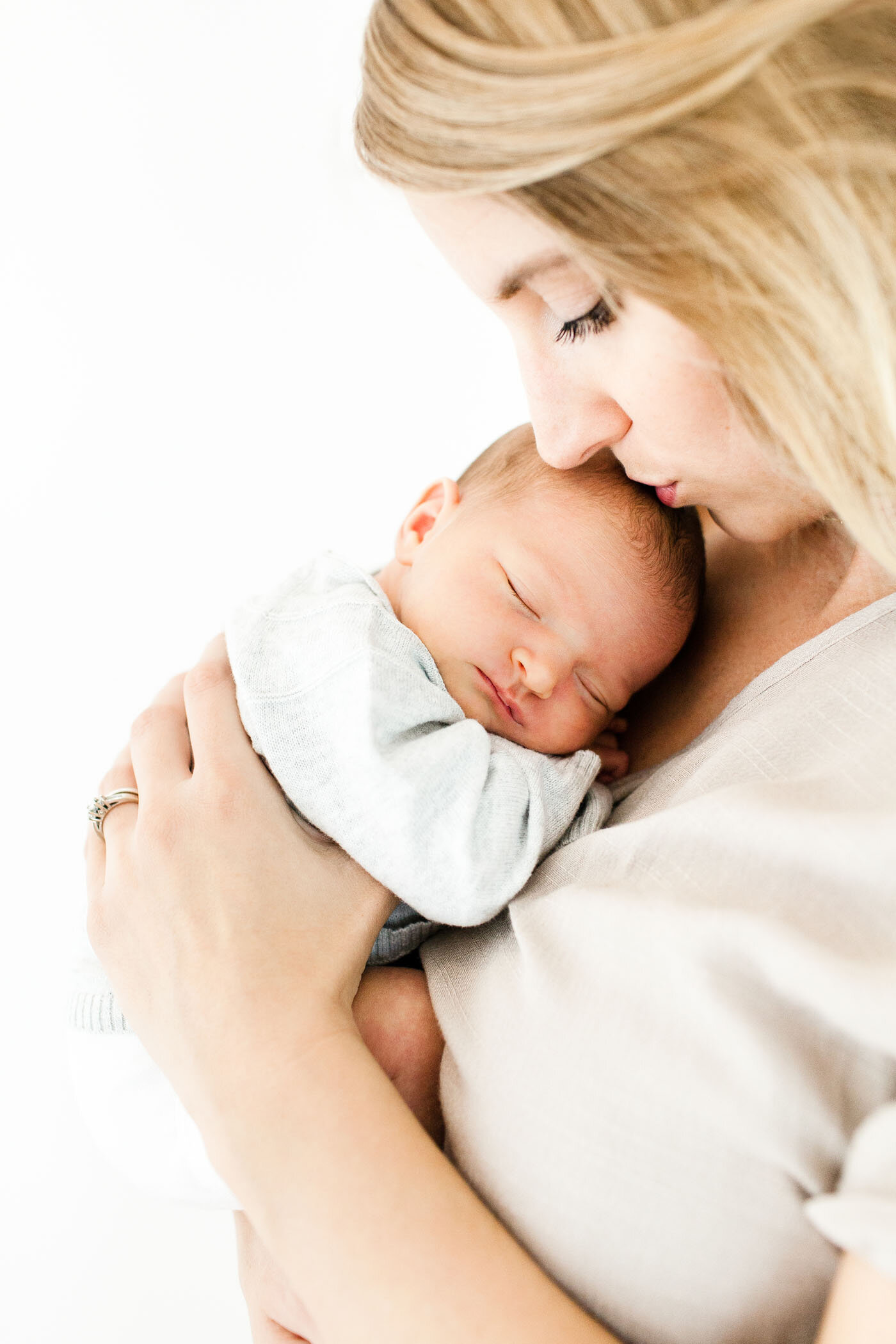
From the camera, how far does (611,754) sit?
139 cm

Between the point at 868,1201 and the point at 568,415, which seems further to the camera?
the point at 568,415

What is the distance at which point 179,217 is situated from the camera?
5.89 feet

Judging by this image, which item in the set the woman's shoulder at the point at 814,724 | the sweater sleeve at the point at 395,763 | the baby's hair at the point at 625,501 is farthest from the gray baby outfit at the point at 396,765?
the baby's hair at the point at 625,501

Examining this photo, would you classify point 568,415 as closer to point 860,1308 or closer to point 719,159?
point 719,159

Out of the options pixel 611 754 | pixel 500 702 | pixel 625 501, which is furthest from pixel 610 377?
pixel 611 754

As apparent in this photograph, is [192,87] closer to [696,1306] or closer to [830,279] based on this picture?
[830,279]

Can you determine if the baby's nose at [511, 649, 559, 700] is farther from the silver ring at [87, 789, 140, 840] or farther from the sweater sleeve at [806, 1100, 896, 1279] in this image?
the sweater sleeve at [806, 1100, 896, 1279]

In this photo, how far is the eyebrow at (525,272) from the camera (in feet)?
3.00

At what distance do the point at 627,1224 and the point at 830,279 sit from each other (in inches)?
29.7

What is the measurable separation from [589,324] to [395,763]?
46cm

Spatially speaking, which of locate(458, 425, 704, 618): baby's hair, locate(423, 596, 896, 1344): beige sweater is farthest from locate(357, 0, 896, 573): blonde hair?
locate(458, 425, 704, 618): baby's hair

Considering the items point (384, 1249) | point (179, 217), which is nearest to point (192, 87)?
point (179, 217)

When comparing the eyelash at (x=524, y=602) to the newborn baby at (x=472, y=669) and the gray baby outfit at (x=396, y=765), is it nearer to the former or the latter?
the newborn baby at (x=472, y=669)

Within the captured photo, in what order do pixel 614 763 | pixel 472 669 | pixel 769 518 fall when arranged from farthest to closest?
pixel 614 763
pixel 472 669
pixel 769 518
